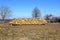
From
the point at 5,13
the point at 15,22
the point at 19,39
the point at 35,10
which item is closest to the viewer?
the point at 19,39

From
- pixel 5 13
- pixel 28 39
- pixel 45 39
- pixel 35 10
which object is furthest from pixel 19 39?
pixel 35 10

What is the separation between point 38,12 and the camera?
250 ft

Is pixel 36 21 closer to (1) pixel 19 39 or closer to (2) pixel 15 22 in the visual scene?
(2) pixel 15 22

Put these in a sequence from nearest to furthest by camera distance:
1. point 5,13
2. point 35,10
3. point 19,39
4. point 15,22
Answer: point 19,39 → point 15,22 → point 5,13 → point 35,10

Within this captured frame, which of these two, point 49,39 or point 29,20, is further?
Answer: point 29,20

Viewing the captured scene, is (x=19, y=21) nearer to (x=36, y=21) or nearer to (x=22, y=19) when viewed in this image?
(x=22, y=19)

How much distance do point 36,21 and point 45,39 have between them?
3148 cm

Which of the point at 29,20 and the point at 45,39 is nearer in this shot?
the point at 45,39

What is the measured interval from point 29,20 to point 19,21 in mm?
3281

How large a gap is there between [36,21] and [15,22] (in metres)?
6.33

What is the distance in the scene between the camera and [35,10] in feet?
248

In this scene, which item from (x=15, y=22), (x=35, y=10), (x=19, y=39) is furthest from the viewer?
(x=35, y=10)

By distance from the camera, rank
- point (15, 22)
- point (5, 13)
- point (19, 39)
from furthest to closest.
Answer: point (5, 13)
point (15, 22)
point (19, 39)

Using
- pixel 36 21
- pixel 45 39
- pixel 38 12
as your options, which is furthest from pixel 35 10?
pixel 45 39
